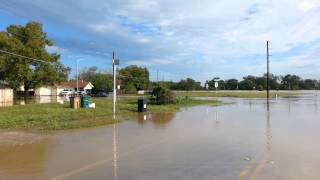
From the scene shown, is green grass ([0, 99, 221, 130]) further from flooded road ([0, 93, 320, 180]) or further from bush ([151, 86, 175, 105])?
bush ([151, 86, 175, 105])

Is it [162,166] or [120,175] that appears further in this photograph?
[162,166]

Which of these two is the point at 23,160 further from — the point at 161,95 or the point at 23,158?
the point at 161,95

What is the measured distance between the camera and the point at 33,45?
53562 millimetres

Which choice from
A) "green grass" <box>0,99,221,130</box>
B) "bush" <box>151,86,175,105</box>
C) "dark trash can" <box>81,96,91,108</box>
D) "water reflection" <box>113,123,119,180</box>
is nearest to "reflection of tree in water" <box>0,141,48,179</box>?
"water reflection" <box>113,123,119,180</box>

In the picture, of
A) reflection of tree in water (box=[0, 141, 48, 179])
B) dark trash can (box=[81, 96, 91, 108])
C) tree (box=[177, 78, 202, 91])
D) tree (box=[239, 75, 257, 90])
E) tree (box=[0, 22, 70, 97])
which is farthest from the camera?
tree (box=[239, 75, 257, 90])

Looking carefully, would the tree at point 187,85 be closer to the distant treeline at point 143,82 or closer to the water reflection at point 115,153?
the distant treeline at point 143,82

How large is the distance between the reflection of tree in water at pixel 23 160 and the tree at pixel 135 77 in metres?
109

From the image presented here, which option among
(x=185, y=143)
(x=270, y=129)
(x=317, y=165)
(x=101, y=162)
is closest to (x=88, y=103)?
(x=270, y=129)

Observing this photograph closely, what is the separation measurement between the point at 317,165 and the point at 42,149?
8.82 meters

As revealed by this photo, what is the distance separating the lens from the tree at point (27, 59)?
167 feet

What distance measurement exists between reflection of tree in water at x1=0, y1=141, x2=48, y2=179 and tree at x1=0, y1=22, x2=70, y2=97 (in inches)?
1478

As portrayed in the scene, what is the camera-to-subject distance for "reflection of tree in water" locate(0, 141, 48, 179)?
10305 millimetres

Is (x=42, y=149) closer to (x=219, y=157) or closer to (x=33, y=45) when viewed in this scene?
(x=219, y=157)

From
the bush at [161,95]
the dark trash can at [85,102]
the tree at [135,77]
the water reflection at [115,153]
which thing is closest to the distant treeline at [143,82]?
the tree at [135,77]
